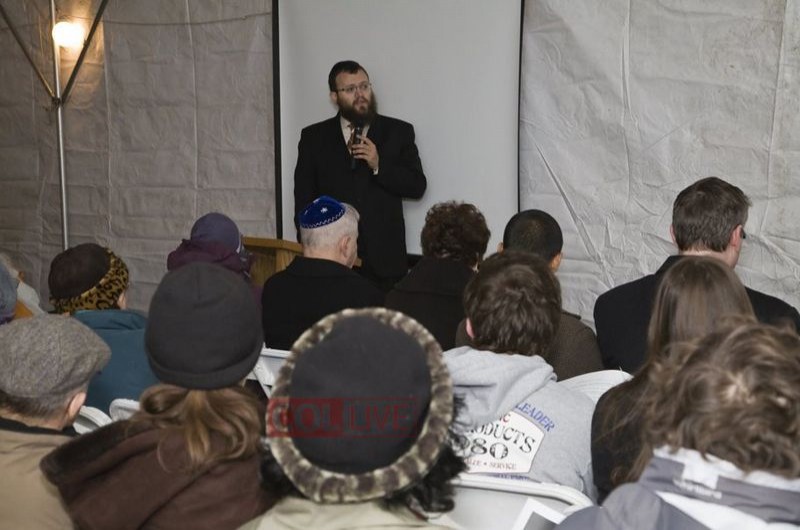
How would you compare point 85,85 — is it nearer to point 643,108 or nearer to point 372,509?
point 643,108

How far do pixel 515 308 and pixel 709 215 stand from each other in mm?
938

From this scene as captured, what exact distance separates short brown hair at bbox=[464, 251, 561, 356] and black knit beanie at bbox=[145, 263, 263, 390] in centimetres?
60

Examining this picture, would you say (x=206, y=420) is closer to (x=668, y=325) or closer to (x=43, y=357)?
(x=43, y=357)

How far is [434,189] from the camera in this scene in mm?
4391

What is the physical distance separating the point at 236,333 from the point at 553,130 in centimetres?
263

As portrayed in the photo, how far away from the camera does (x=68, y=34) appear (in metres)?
5.54

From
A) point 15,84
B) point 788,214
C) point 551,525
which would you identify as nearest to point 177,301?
point 551,525

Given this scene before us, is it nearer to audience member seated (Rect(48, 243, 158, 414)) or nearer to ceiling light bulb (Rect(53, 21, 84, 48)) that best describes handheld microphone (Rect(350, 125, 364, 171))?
audience member seated (Rect(48, 243, 158, 414))

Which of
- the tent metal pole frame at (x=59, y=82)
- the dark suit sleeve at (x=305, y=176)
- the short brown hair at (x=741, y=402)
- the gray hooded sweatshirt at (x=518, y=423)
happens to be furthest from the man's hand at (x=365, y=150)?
the short brown hair at (x=741, y=402)

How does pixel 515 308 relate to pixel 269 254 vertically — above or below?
above

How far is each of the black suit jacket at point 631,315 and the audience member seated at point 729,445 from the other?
1.32m

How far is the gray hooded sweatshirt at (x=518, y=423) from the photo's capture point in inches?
71.0

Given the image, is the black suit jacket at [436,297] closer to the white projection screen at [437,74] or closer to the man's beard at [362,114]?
the white projection screen at [437,74]

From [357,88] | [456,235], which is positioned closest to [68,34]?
[357,88]
